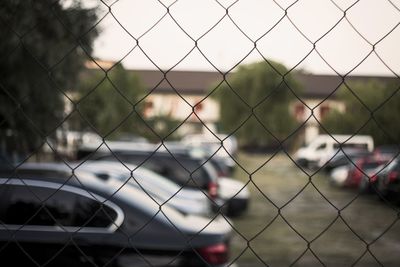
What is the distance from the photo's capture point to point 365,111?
2.16 metres

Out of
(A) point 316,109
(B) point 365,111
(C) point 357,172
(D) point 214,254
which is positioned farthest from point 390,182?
(A) point 316,109

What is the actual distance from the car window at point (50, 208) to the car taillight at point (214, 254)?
2.81ft

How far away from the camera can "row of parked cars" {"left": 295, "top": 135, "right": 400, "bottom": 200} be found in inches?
76.7

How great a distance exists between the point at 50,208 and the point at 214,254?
1.41m

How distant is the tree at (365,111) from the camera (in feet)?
5.56

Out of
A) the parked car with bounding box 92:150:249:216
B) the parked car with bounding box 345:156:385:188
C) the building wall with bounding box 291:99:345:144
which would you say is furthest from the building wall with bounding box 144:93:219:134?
the parked car with bounding box 345:156:385:188

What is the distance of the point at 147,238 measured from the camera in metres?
3.74

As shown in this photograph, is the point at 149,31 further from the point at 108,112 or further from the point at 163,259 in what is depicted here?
the point at 108,112

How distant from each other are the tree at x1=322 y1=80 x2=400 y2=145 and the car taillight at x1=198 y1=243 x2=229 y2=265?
1419 mm

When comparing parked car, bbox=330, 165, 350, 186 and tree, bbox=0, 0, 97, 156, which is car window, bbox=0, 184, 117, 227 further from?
parked car, bbox=330, 165, 350, 186

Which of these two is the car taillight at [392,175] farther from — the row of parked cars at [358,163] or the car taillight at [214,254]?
the car taillight at [214,254]

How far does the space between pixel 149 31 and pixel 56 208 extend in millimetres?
2352

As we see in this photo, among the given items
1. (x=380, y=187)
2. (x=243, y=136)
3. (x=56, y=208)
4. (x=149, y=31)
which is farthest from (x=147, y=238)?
(x=243, y=136)

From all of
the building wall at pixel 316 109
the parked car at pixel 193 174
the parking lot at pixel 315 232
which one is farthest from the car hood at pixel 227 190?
the building wall at pixel 316 109
